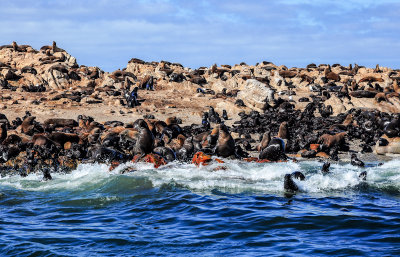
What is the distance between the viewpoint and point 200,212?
36.4 ft

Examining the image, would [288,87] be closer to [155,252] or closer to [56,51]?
[56,51]

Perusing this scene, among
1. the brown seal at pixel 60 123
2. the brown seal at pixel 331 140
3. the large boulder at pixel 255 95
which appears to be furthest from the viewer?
the large boulder at pixel 255 95

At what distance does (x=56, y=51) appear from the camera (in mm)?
45000

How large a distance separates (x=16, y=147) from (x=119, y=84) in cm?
1748

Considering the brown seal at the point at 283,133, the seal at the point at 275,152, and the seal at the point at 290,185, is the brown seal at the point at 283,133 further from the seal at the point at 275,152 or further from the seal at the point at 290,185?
the seal at the point at 290,185

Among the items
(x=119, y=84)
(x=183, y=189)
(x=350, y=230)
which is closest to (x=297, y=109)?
(x=119, y=84)

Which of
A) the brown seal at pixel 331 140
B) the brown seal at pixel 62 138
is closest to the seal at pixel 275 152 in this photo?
the brown seal at pixel 331 140

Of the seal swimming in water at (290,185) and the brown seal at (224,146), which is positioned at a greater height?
the brown seal at (224,146)

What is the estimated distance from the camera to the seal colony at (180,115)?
18156mm

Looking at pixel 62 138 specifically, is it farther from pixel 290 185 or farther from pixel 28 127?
pixel 290 185

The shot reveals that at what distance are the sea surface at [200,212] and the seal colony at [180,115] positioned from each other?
87 cm

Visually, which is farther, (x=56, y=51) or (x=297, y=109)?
(x=56, y=51)

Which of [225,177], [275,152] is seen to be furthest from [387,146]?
[225,177]

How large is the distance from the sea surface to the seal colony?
0.87m
